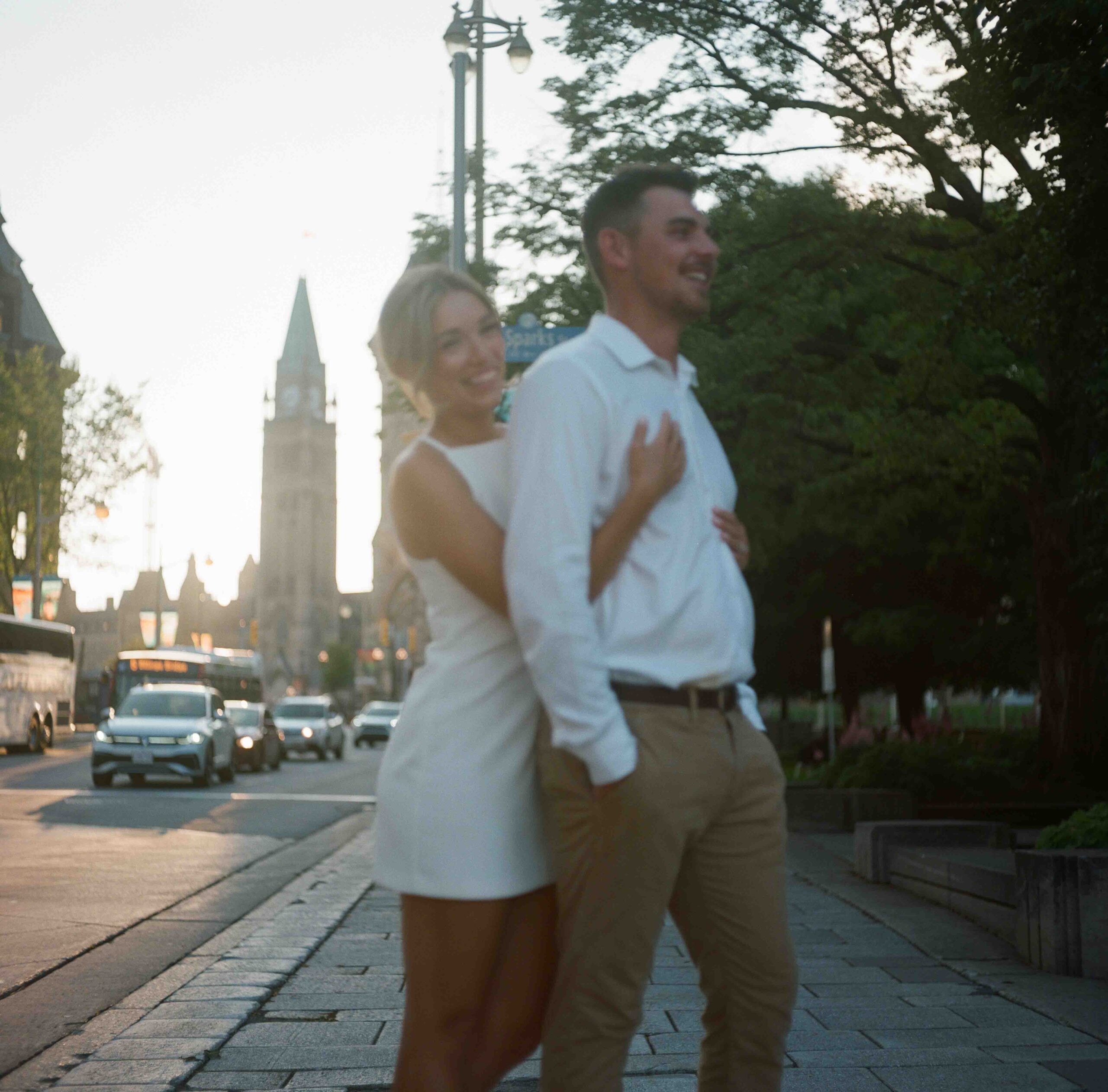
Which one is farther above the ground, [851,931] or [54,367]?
[54,367]

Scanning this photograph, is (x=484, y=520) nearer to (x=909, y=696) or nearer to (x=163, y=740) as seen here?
(x=163, y=740)

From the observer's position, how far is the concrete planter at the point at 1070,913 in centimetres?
674

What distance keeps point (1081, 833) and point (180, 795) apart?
16919mm

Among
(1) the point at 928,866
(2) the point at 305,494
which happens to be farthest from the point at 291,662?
(1) the point at 928,866

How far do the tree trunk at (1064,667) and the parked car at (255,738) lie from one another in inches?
687

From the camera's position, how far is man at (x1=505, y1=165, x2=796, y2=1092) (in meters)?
2.49

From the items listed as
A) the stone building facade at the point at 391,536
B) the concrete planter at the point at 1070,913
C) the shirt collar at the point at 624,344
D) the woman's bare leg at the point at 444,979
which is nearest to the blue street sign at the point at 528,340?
the stone building facade at the point at 391,536

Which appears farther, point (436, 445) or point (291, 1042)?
point (291, 1042)

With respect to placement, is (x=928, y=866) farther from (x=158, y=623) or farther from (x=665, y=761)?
(x=158, y=623)

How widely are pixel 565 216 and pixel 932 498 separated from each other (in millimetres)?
5631

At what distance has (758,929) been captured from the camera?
A: 105 inches

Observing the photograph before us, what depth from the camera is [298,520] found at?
148 meters

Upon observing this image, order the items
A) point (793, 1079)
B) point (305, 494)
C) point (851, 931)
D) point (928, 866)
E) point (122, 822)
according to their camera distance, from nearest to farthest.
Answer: point (793, 1079) < point (851, 931) < point (928, 866) < point (122, 822) < point (305, 494)

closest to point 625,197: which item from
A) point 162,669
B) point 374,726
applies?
point 162,669
